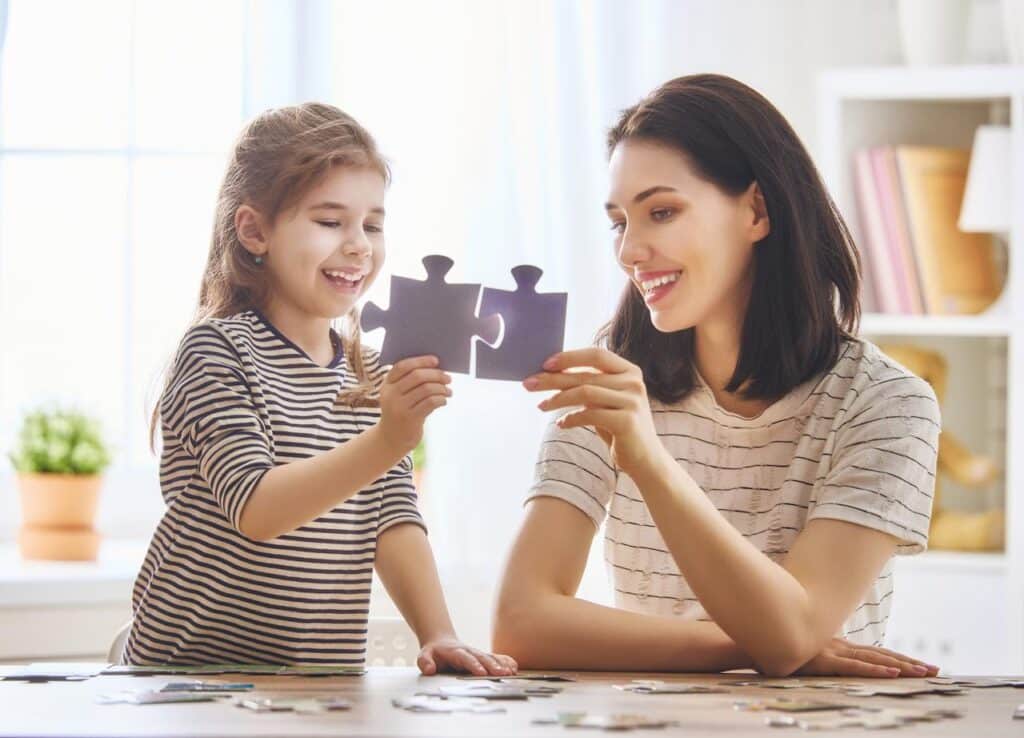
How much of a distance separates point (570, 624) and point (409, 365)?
410 millimetres

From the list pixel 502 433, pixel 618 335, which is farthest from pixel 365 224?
pixel 502 433

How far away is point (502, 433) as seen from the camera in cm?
301

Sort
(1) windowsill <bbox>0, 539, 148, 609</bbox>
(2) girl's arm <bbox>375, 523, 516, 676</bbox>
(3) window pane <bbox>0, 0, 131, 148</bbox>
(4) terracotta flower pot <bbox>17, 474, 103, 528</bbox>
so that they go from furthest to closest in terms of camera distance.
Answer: (3) window pane <bbox>0, 0, 131, 148</bbox> < (4) terracotta flower pot <bbox>17, 474, 103, 528</bbox> < (1) windowsill <bbox>0, 539, 148, 609</bbox> < (2) girl's arm <bbox>375, 523, 516, 676</bbox>

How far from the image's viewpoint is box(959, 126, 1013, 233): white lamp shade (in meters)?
2.94

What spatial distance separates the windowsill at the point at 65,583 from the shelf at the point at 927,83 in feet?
6.17

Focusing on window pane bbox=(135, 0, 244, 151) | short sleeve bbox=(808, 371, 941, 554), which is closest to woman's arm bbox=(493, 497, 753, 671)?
short sleeve bbox=(808, 371, 941, 554)

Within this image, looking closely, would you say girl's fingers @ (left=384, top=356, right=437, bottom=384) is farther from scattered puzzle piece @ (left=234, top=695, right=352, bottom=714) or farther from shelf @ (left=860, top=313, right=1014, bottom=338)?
shelf @ (left=860, top=313, right=1014, bottom=338)

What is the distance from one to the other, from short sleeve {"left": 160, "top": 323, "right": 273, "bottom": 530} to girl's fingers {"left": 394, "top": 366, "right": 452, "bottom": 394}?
23cm

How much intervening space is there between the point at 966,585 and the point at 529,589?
1591mm

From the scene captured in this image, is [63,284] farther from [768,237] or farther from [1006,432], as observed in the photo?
[1006,432]

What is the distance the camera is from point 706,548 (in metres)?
1.52

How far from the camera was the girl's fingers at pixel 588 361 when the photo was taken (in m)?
1.49

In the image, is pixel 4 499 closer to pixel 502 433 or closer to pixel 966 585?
pixel 502 433

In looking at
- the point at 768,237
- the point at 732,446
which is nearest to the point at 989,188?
the point at 768,237
